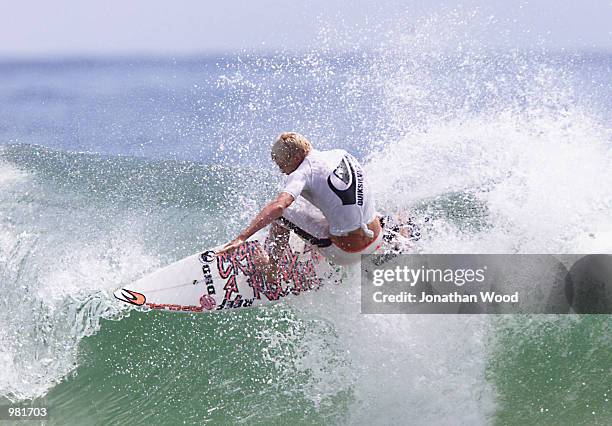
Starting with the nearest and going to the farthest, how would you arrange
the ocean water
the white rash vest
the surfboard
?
1. the white rash vest
2. the ocean water
3. the surfboard

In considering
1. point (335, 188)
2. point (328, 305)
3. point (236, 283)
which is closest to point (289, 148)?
point (335, 188)

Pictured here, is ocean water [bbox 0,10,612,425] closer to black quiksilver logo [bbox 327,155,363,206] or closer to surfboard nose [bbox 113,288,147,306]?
surfboard nose [bbox 113,288,147,306]

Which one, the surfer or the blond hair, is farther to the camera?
the blond hair

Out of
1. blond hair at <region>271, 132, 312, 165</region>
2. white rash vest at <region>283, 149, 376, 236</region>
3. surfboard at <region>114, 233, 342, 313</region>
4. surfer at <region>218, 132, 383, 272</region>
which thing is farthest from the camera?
surfboard at <region>114, 233, 342, 313</region>

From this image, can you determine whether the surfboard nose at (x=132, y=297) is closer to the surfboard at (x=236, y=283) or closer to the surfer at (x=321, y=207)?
the surfboard at (x=236, y=283)

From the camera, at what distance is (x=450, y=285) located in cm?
658

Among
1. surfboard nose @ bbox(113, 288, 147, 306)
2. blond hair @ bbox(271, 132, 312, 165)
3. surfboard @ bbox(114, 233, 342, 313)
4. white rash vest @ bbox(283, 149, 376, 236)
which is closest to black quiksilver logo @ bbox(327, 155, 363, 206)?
white rash vest @ bbox(283, 149, 376, 236)

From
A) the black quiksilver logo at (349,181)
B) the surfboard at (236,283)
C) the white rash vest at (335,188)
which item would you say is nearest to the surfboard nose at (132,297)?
the surfboard at (236,283)

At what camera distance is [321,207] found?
18.7 feet

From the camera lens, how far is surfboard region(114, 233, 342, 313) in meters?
6.29

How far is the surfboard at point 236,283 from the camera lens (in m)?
6.29

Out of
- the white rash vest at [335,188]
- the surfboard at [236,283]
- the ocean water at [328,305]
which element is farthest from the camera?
→ the surfboard at [236,283]

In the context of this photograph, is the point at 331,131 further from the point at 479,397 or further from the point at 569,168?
the point at 479,397

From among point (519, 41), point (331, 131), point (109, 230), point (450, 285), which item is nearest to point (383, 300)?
point (450, 285)
